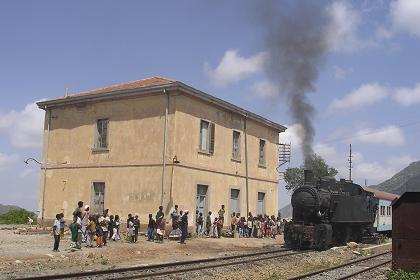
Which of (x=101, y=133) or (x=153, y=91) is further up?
(x=153, y=91)

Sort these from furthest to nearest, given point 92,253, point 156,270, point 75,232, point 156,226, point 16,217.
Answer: point 16,217
point 156,226
point 75,232
point 92,253
point 156,270

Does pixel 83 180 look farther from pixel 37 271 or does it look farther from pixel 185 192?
pixel 37 271

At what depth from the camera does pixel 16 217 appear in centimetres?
3114

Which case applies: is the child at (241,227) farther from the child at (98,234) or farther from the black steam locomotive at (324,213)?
the child at (98,234)

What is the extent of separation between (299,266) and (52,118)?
55.9 ft

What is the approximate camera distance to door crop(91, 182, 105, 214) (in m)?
23.5

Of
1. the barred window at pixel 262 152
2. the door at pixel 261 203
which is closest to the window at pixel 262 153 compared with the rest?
the barred window at pixel 262 152

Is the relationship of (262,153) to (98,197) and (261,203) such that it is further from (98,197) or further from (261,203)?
(98,197)

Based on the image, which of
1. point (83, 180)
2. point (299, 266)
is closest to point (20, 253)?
point (299, 266)

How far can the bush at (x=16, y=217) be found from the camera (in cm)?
3080

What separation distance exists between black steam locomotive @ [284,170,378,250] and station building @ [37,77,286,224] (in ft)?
17.3

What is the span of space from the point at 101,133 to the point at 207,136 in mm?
5428

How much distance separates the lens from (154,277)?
435 inches

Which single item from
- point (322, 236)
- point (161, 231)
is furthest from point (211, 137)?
point (322, 236)
